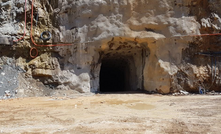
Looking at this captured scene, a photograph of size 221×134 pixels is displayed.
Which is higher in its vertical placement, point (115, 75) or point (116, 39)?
point (116, 39)

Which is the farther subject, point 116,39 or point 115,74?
point 115,74

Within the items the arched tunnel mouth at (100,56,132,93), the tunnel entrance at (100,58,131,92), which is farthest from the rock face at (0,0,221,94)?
the tunnel entrance at (100,58,131,92)

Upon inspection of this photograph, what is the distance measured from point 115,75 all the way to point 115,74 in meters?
0.12

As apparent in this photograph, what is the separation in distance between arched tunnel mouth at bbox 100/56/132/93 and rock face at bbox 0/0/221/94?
105 inches

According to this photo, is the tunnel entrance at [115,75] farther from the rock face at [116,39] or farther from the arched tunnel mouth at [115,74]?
the rock face at [116,39]

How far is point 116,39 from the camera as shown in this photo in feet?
24.7

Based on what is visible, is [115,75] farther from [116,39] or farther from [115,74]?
[116,39]

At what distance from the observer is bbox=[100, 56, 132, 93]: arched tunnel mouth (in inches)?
414

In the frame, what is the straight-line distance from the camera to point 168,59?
23.8 ft

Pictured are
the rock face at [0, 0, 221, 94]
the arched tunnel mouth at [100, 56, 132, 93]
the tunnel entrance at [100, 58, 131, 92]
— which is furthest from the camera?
the tunnel entrance at [100, 58, 131, 92]

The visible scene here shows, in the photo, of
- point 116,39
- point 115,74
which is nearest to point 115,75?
point 115,74

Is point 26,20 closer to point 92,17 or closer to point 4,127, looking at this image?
point 92,17

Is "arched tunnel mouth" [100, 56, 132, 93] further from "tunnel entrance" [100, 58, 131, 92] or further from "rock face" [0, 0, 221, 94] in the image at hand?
"rock face" [0, 0, 221, 94]

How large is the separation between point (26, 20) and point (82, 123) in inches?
247
